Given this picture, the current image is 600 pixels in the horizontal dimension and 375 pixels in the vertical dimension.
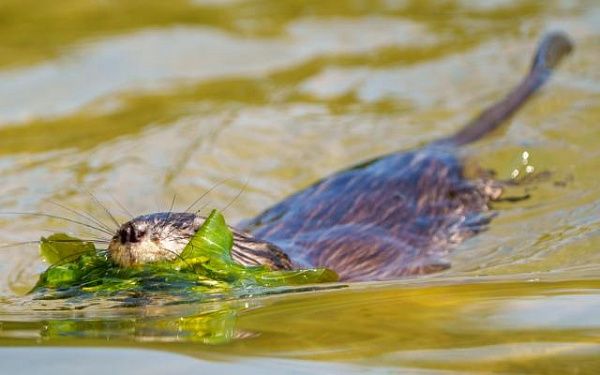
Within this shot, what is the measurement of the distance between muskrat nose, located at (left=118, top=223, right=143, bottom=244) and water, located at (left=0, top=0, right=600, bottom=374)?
0.19 m

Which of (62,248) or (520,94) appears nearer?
(62,248)

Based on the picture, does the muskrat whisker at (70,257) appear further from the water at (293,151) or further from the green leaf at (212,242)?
the green leaf at (212,242)

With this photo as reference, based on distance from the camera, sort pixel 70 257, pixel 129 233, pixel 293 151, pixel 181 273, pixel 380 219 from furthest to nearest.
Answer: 1. pixel 293 151
2. pixel 380 219
3. pixel 70 257
4. pixel 181 273
5. pixel 129 233

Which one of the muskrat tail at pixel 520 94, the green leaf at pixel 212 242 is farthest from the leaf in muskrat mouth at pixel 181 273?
the muskrat tail at pixel 520 94

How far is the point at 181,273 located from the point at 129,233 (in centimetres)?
22

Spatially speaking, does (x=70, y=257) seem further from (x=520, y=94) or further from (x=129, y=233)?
(x=520, y=94)

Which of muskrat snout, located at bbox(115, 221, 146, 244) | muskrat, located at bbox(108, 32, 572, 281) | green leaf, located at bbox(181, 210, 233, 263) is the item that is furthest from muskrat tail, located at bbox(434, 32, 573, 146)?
muskrat snout, located at bbox(115, 221, 146, 244)

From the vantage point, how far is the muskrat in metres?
4.99

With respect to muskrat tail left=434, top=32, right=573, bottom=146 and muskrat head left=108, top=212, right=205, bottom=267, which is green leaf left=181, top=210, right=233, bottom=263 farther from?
muskrat tail left=434, top=32, right=573, bottom=146

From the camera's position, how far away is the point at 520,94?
6836 millimetres

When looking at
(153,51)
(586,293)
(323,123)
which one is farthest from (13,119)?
Result: (586,293)

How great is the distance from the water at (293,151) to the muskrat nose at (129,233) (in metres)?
0.19

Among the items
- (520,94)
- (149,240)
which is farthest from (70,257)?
(520,94)

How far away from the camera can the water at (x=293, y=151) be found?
117 inches
